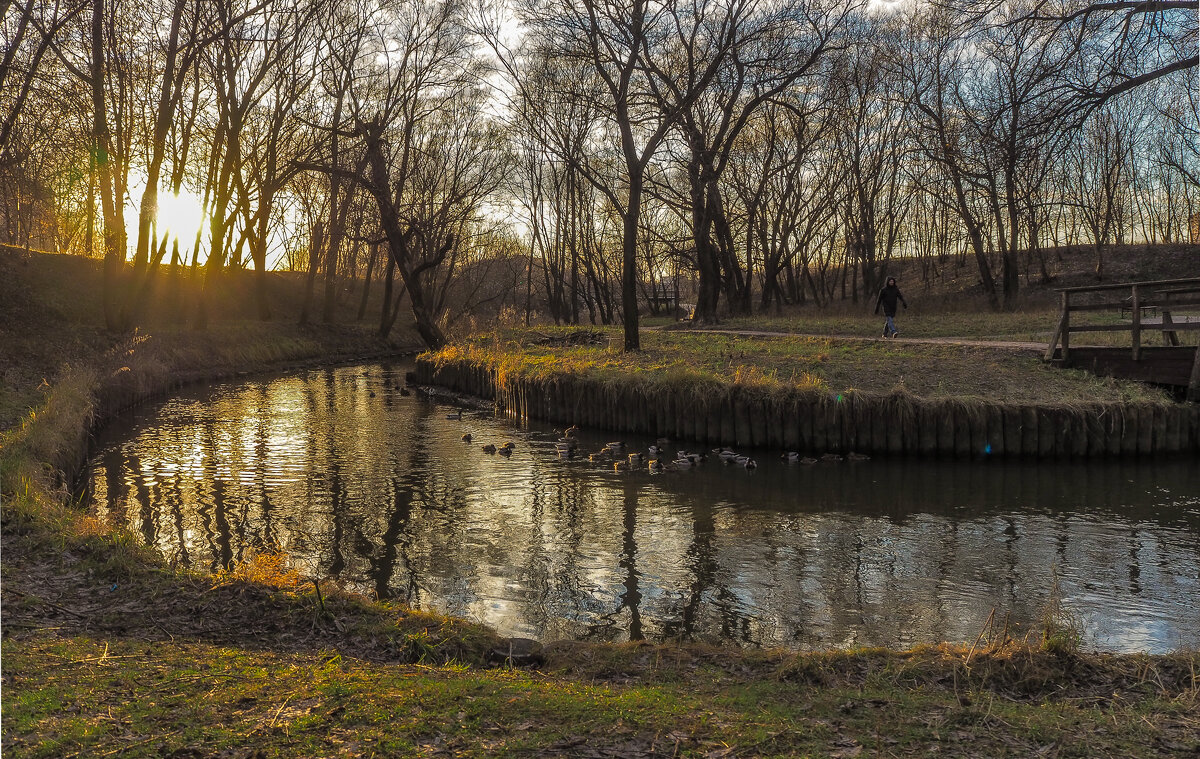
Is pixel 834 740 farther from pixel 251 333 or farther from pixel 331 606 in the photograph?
pixel 251 333

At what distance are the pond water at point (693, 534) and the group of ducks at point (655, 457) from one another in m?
0.18

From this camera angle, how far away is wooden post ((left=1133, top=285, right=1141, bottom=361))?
46.7 ft

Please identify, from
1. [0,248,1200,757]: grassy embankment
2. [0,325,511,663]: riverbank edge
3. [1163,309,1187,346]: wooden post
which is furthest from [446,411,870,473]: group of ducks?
[0,248,1200,757]: grassy embankment

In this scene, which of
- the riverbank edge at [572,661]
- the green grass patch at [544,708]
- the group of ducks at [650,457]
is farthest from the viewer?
the group of ducks at [650,457]

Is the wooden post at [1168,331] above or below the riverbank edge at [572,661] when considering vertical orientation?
above

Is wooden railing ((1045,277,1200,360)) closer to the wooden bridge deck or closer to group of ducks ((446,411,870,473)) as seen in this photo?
the wooden bridge deck

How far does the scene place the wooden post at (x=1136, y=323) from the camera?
46.7 ft

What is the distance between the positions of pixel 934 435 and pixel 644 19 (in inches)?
440

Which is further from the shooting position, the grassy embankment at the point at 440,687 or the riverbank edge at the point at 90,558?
the riverbank edge at the point at 90,558

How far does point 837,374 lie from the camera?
1535 centimetres

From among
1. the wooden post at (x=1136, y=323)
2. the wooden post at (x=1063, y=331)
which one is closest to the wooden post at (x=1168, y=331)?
the wooden post at (x=1136, y=323)

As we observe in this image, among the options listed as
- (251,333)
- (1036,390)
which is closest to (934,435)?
(1036,390)

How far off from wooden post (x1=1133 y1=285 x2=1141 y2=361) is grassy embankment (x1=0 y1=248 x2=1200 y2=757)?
10.8 metres

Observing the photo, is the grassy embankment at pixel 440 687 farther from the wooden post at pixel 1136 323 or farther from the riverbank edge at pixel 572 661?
the wooden post at pixel 1136 323
